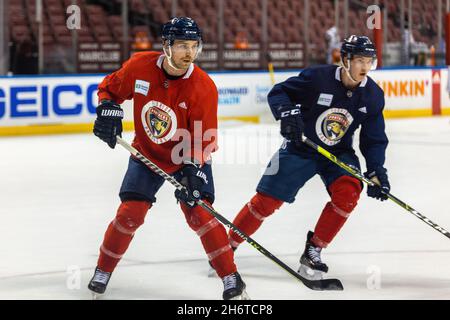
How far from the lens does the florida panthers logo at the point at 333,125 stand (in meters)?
4.41

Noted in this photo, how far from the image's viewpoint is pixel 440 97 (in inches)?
548

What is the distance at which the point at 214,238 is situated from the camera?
12.8 feet

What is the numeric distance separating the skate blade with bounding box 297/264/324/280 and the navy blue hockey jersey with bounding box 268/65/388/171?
49 cm

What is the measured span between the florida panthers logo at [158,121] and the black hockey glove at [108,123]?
0.36 feet

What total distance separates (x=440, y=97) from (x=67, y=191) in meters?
7.97

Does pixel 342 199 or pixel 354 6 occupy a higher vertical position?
pixel 354 6

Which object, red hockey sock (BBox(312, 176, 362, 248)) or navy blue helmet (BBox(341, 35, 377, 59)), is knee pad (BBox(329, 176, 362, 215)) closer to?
red hockey sock (BBox(312, 176, 362, 248))

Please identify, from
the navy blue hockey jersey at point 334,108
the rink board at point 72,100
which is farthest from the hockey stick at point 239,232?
the rink board at point 72,100

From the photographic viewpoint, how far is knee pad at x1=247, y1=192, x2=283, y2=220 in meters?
4.52

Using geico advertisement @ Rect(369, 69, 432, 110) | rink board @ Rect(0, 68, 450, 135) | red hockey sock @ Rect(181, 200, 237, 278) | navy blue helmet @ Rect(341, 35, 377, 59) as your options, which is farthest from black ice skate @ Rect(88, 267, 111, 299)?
geico advertisement @ Rect(369, 69, 432, 110)

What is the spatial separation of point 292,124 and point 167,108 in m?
0.57

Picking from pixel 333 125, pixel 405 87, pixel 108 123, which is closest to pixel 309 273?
pixel 333 125

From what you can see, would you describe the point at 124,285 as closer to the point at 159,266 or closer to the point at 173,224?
the point at 159,266
